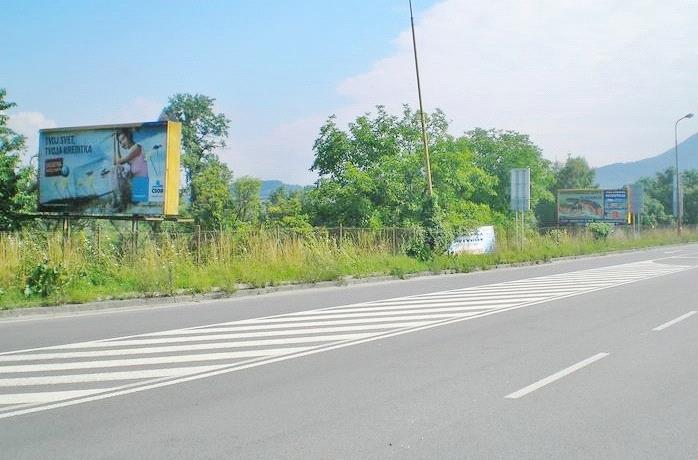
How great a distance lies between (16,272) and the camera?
15.0 meters

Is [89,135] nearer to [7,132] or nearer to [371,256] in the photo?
[7,132]

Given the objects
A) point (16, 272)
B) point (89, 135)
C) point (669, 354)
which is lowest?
point (669, 354)

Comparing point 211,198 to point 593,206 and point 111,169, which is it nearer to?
point 111,169

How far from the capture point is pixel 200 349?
31.8 ft

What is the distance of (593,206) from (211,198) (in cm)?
3435

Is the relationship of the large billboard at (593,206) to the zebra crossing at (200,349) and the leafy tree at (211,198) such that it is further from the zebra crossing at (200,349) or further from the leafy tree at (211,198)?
the zebra crossing at (200,349)

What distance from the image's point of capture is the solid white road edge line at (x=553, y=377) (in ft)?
23.0

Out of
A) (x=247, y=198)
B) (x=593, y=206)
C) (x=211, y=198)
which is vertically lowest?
(x=593, y=206)

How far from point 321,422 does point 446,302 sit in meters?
10.0

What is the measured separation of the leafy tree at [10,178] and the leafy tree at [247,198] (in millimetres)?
27072

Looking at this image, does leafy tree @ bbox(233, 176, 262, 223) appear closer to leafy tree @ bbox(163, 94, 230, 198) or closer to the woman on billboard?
leafy tree @ bbox(163, 94, 230, 198)

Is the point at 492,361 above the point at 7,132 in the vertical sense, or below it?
below

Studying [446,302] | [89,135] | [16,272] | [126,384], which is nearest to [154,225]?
[89,135]

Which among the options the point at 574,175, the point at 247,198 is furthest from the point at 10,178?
the point at 574,175
